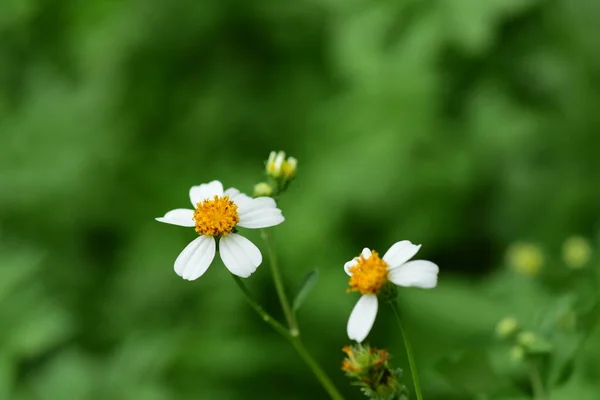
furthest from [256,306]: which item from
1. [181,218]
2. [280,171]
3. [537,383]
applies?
[537,383]

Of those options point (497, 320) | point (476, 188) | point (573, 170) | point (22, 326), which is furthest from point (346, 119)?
point (22, 326)

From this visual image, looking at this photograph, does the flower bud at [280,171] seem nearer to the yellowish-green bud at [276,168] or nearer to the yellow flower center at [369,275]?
the yellowish-green bud at [276,168]

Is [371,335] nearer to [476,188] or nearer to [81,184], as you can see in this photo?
[476,188]

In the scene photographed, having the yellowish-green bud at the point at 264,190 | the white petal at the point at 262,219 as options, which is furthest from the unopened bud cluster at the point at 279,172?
the white petal at the point at 262,219

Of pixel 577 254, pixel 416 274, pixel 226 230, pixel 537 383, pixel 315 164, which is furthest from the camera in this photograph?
pixel 315 164

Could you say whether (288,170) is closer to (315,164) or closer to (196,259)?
(196,259)

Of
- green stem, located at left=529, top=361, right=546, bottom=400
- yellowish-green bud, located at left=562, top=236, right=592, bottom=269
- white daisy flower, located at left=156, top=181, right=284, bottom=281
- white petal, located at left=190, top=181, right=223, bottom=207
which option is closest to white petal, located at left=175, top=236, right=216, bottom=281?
white daisy flower, located at left=156, top=181, right=284, bottom=281

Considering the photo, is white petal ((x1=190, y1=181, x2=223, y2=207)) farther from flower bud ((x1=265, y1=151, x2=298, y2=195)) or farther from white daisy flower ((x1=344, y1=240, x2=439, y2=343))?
white daisy flower ((x1=344, y1=240, x2=439, y2=343))
